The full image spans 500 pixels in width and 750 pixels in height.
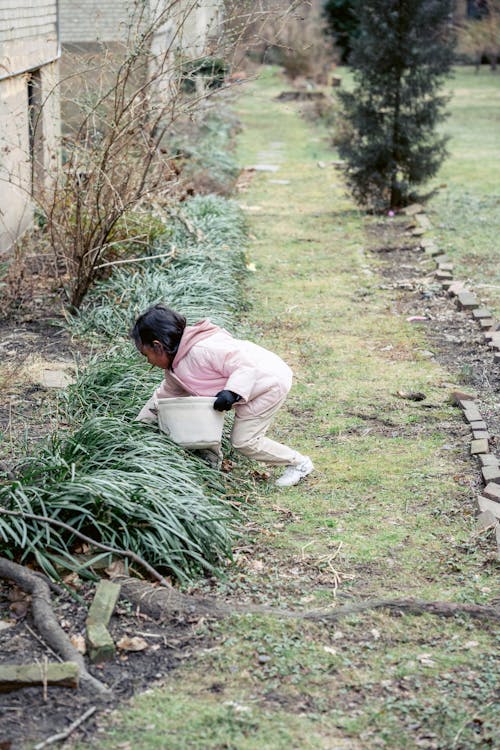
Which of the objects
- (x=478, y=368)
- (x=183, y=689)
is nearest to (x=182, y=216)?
(x=478, y=368)

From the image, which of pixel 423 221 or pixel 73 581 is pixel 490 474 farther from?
pixel 423 221

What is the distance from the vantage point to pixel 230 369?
517 centimetres

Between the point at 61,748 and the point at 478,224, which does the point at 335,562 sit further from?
the point at 478,224

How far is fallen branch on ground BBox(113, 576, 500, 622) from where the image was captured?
158 inches

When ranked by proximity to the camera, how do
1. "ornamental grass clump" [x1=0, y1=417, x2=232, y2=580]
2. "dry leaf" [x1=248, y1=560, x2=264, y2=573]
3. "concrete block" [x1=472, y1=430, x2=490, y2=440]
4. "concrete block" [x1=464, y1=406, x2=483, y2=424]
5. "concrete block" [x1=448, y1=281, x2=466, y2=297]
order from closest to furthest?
"ornamental grass clump" [x1=0, y1=417, x2=232, y2=580], "dry leaf" [x1=248, y1=560, x2=264, y2=573], "concrete block" [x1=472, y1=430, x2=490, y2=440], "concrete block" [x1=464, y1=406, x2=483, y2=424], "concrete block" [x1=448, y1=281, x2=466, y2=297]

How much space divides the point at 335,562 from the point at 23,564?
145cm

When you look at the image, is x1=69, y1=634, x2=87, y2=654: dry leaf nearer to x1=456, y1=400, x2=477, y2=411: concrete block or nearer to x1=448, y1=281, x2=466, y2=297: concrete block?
x1=456, y1=400, x2=477, y2=411: concrete block

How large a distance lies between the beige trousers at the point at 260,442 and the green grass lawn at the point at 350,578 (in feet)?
0.57

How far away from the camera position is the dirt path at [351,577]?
3346mm

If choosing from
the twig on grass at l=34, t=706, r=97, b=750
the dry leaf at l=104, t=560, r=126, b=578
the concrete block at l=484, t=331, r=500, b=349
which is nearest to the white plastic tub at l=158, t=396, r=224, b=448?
the dry leaf at l=104, t=560, r=126, b=578

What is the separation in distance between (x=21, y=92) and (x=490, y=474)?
24.8 feet

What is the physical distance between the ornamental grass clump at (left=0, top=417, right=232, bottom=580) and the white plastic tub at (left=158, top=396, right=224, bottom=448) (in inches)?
10.6

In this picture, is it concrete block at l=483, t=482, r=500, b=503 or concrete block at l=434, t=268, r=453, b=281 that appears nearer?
concrete block at l=483, t=482, r=500, b=503

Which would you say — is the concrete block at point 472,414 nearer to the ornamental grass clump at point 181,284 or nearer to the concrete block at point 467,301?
the ornamental grass clump at point 181,284
